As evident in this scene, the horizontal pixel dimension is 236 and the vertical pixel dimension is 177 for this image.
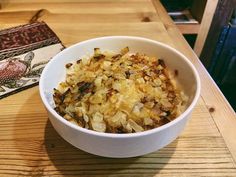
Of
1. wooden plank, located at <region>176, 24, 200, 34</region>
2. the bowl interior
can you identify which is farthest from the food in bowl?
wooden plank, located at <region>176, 24, 200, 34</region>

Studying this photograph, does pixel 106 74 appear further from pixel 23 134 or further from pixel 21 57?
pixel 21 57

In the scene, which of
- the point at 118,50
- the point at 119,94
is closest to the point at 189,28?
the point at 118,50

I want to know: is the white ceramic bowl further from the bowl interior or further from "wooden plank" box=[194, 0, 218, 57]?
"wooden plank" box=[194, 0, 218, 57]

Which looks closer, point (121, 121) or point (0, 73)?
point (121, 121)

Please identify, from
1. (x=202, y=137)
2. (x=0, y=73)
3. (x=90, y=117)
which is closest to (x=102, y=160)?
(x=90, y=117)

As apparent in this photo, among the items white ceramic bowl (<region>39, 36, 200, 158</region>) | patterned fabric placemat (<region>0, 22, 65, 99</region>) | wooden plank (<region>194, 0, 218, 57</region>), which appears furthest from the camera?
wooden plank (<region>194, 0, 218, 57</region>)

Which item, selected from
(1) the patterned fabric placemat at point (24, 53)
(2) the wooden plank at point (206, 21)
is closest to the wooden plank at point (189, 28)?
(2) the wooden plank at point (206, 21)
